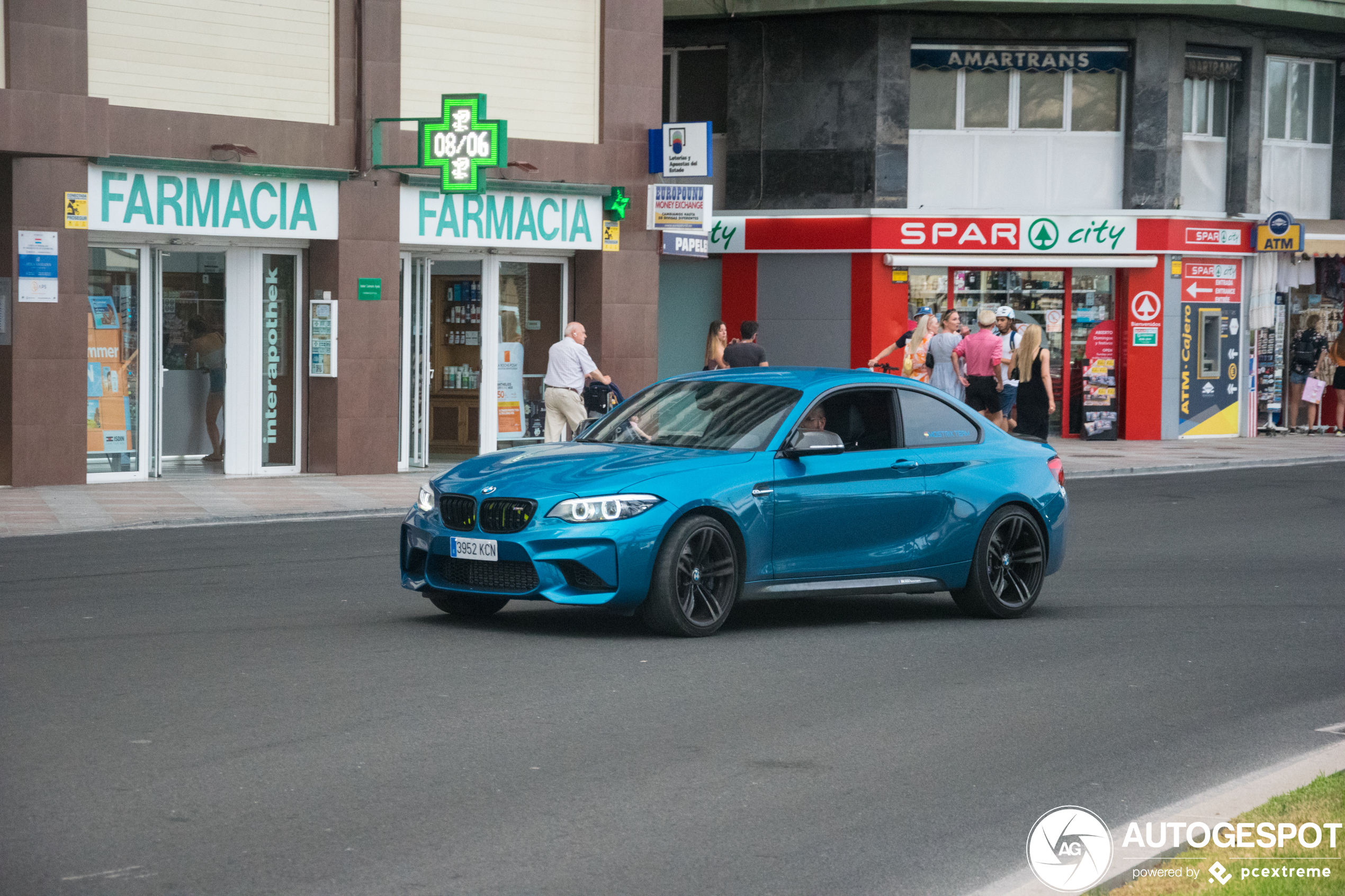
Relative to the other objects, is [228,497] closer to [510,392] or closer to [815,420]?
[510,392]

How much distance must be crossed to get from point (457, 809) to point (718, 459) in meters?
3.96

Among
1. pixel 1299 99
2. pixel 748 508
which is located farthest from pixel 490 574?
pixel 1299 99

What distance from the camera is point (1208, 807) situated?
5781 millimetres

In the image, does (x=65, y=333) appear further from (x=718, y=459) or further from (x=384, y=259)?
(x=718, y=459)

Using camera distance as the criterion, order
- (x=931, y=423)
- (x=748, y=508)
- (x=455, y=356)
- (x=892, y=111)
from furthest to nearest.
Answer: (x=892, y=111), (x=455, y=356), (x=931, y=423), (x=748, y=508)

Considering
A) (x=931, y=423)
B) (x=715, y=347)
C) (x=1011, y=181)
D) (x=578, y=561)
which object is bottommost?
(x=578, y=561)

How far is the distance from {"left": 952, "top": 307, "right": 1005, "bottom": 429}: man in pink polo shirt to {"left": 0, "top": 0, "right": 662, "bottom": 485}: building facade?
4.39 meters

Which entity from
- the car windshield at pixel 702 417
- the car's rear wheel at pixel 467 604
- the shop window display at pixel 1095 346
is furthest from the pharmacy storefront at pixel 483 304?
the car's rear wheel at pixel 467 604

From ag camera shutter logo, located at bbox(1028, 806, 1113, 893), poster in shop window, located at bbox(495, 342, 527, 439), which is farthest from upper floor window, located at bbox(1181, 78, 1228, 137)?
ag camera shutter logo, located at bbox(1028, 806, 1113, 893)

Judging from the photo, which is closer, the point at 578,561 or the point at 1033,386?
the point at 578,561

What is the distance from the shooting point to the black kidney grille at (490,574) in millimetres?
8992

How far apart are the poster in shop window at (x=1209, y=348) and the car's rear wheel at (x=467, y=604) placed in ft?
70.3

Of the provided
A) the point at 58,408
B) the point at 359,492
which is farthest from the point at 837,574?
the point at 58,408

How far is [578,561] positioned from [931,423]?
8.71 ft
